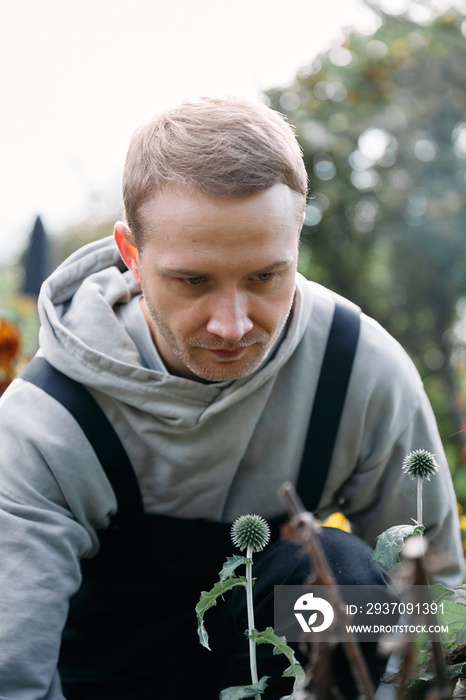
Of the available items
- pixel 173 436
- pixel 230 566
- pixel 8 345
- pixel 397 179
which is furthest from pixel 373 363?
pixel 397 179

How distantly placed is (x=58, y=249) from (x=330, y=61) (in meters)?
7.62

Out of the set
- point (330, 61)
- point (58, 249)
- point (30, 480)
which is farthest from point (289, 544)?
point (58, 249)

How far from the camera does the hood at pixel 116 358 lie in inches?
78.8

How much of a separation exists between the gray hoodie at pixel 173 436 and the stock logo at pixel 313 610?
66 cm

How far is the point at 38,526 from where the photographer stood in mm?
1847

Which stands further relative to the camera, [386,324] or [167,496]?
[386,324]

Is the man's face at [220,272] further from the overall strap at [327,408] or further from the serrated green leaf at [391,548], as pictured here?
the serrated green leaf at [391,548]

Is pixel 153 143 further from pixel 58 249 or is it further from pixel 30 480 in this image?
pixel 58 249

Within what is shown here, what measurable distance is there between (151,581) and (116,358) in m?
0.70

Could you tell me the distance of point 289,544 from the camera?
6.26 feet

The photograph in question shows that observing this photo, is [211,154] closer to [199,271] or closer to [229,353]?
[199,271]

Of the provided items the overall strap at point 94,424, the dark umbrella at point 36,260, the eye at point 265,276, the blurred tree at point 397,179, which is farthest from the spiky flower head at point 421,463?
the dark umbrella at point 36,260

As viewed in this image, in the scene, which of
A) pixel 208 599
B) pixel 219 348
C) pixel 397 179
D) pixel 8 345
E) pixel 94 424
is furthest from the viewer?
pixel 397 179

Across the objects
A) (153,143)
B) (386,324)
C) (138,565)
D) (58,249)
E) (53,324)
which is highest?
(153,143)
